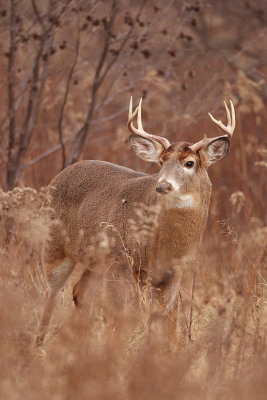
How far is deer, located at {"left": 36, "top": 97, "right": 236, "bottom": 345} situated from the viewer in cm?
645

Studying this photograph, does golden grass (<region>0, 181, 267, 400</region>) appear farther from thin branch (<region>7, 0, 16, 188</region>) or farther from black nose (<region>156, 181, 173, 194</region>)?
thin branch (<region>7, 0, 16, 188</region>)

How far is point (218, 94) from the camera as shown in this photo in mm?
10953

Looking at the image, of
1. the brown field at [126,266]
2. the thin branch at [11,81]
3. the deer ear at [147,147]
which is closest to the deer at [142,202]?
the deer ear at [147,147]

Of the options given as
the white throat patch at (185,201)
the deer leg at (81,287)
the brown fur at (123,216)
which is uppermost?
the white throat patch at (185,201)

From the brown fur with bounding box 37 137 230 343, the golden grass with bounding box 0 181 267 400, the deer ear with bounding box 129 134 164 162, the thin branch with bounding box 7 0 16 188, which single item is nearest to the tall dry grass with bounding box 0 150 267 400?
the golden grass with bounding box 0 181 267 400

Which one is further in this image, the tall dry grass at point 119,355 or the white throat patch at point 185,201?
the white throat patch at point 185,201

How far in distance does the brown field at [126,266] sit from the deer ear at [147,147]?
621 millimetres

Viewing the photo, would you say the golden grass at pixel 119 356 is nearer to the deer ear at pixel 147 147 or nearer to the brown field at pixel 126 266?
the brown field at pixel 126 266

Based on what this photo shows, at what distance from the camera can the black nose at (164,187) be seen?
6.06 metres

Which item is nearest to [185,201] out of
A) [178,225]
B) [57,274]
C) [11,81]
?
[178,225]

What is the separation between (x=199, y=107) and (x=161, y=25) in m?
0.91

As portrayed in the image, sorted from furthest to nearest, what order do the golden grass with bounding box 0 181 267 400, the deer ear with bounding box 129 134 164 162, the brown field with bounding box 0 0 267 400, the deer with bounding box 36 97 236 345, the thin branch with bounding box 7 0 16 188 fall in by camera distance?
the thin branch with bounding box 7 0 16 188 → the deer ear with bounding box 129 134 164 162 → the deer with bounding box 36 97 236 345 → the brown field with bounding box 0 0 267 400 → the golden grass with bounding box 0 181 267 400

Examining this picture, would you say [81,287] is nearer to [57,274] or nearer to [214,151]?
[57,274]

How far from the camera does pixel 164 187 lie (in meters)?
6.11
